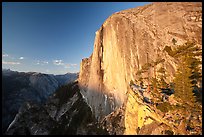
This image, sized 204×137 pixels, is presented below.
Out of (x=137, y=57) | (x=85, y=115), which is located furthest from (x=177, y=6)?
(x=85, y=115)

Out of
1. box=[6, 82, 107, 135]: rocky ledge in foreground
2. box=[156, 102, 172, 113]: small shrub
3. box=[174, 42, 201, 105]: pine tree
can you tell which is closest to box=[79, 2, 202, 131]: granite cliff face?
box=[6, 82, 107, 135]: rocky ledge in foreground

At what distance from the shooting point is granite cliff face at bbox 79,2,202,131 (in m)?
44.5

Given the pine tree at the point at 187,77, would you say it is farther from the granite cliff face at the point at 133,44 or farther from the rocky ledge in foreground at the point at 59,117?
the rocky ledge in foreground at the point at 59,117

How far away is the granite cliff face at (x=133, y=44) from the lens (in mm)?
44500

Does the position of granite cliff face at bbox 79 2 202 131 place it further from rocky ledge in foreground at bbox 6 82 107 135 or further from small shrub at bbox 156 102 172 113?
small shrub at bbox 156 102 172 113

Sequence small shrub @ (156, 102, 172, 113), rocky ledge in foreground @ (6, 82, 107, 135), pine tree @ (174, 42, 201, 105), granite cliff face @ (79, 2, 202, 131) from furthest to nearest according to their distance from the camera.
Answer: rocky ledge in foreground @ (6, 82, 107, 135) → granite cliff face @ (79, 2, 202, 131) → small shrub @ (156, 102, 172, 113) → pine tree @ (174, 42, 201, 105)

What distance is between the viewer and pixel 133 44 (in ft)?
185

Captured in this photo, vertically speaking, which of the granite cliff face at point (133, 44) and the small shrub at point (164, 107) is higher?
the granite cliff face at point (133, 44)

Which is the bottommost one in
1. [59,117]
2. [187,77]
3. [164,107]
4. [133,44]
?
[59,117]

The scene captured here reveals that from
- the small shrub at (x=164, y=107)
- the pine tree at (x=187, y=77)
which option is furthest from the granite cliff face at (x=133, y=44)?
the small shrub at (x=164, y=107)

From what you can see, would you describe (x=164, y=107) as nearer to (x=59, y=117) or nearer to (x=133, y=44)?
(x=133, y=44)

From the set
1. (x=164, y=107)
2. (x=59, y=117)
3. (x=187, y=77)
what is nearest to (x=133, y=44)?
(x=164, y=107)

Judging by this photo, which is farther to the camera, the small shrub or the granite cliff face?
the granite cliff face

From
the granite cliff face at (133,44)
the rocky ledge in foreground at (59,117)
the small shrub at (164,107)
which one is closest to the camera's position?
the small shrub at (164,107)
